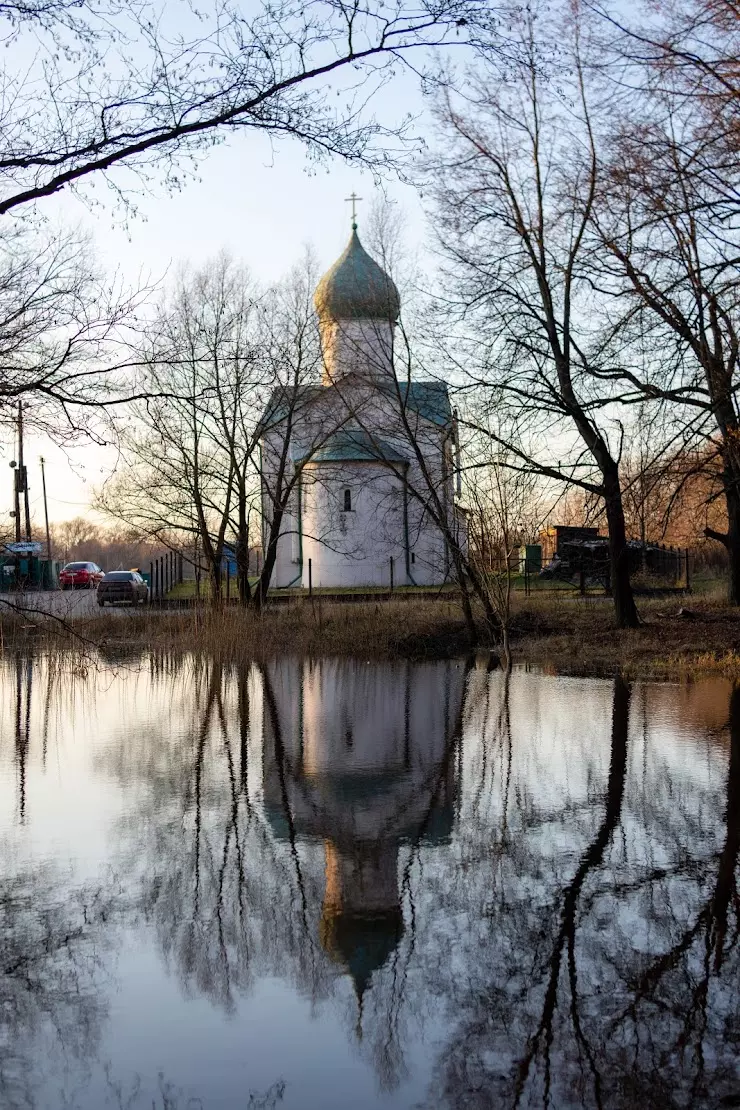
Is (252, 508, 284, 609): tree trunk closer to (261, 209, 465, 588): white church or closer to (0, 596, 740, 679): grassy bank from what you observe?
(261, 209, 465, 588): white church

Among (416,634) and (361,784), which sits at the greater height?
(416,634)

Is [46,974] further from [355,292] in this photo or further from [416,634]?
[355,292]

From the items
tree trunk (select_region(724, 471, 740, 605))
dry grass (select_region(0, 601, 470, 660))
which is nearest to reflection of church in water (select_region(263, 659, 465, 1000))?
dry grass (select_region(0, 601, 470, 660))

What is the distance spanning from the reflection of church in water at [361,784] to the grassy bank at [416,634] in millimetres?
3987

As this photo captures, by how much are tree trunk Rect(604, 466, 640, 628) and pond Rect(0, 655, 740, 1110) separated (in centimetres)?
1086

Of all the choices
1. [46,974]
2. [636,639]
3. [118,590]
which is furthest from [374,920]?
[118,590]

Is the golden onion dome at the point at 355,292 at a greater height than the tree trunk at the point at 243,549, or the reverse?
the golden onion dome at the point at 355,292

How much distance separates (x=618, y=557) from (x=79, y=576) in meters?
41.7

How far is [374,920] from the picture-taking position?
21.6 feet

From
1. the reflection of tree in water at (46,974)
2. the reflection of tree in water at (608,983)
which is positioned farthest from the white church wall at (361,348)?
the reflection of tree in water at (46,974)

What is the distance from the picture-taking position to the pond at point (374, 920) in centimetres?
478

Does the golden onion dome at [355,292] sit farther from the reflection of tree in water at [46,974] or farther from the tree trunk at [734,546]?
the reflection of tree in water at [46,974]

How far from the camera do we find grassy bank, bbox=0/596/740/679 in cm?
2122

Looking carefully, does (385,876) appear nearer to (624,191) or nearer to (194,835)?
(194,835)
